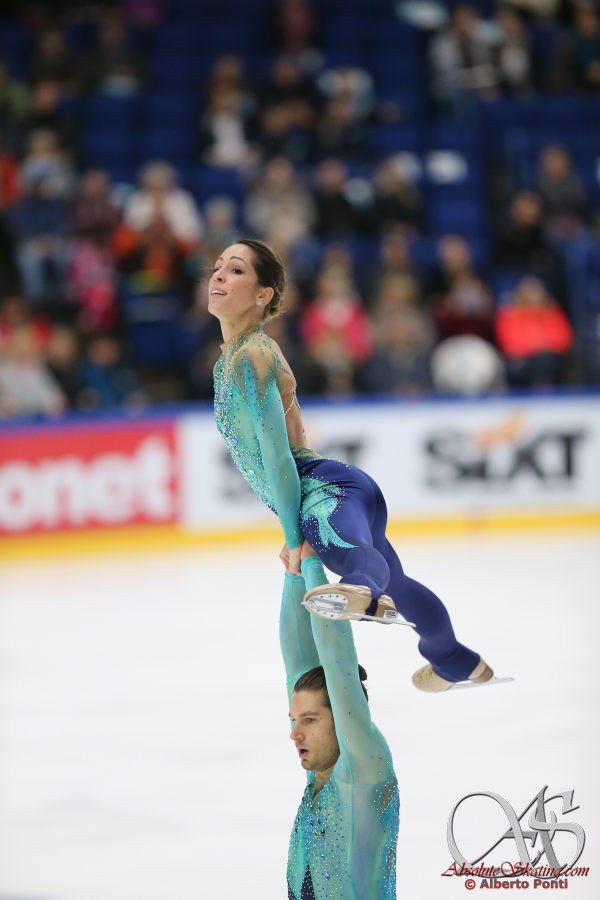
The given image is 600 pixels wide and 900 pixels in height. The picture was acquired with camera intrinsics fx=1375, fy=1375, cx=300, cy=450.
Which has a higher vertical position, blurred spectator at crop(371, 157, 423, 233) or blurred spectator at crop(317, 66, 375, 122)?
blurred spectator at crop(317, 66, 375, 122)

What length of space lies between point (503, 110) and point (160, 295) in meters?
4.27

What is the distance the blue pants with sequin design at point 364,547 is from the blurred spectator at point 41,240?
24.1 feet

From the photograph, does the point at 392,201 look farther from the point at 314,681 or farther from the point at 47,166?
the point at 314,681

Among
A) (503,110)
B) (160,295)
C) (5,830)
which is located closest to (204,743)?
(5,830)

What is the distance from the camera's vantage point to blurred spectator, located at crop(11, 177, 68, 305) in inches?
421

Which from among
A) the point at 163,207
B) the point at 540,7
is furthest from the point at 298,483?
the point at 540,7

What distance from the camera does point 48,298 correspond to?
35.2ft

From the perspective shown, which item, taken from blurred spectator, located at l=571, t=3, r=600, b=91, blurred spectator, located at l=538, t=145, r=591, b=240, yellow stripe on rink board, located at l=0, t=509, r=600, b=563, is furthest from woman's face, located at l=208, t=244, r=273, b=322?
blurred spectator, located at l=571, t=3, r=600, b=91

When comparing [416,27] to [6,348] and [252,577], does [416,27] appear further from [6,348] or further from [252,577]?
[252,577]

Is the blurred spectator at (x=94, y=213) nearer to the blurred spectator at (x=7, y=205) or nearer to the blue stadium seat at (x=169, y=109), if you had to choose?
the blurred spectator at (x=7, y=205)

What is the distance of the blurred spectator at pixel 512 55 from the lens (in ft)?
43.0

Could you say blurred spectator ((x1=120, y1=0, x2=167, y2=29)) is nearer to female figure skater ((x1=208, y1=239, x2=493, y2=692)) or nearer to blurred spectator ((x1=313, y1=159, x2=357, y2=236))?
blurred spectator ((x1=313, y1=159, x2=357, y2=236))

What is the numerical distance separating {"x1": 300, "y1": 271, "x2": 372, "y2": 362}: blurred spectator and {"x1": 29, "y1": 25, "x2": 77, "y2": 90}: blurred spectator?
3.32m

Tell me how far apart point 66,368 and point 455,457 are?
2989 millimetres
